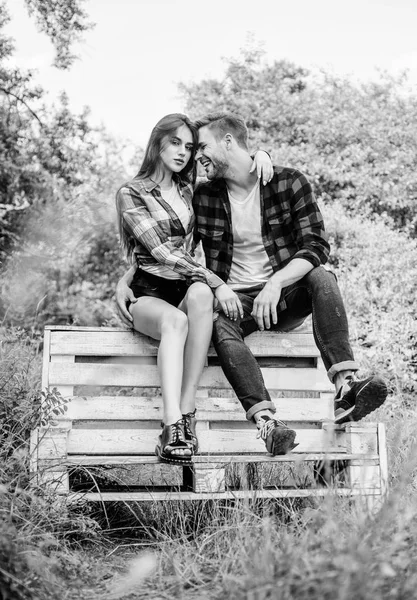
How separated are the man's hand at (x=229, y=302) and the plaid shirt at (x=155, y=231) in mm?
42

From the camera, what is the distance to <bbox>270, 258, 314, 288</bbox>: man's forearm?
2.94 metres

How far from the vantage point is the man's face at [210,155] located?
10.7ft

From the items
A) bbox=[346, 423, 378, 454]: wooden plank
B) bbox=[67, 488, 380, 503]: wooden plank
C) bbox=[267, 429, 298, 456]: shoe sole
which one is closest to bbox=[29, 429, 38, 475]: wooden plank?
bbox=[67, 488, 380, 503]: wooden plank

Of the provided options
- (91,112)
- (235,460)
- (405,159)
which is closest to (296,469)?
(235,460)

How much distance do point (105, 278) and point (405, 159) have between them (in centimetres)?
384

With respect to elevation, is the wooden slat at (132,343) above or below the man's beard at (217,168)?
below

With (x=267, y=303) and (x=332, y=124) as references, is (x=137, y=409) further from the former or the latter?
(x=332, y=124)

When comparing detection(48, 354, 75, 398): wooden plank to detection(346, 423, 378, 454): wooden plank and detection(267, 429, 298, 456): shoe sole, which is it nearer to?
detection(267, 429, 298, 456): shoe sole

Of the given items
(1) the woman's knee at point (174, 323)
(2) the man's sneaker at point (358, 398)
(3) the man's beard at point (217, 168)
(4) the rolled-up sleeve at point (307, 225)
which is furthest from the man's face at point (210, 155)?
(2) the man's sneaker at point (358, 398)

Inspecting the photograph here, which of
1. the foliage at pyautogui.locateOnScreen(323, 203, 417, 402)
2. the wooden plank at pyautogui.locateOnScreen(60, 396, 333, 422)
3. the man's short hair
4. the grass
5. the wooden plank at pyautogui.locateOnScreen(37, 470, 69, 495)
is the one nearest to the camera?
the grass

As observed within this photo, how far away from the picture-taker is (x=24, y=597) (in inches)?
63.7

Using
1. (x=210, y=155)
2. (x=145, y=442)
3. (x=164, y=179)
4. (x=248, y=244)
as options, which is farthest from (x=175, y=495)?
(x=210, y=155)

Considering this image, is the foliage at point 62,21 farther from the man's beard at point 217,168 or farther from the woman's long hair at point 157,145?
the man's beard at point 217,168

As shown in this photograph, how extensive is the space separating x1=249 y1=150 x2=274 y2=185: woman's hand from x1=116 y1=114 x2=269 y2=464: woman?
291mm
